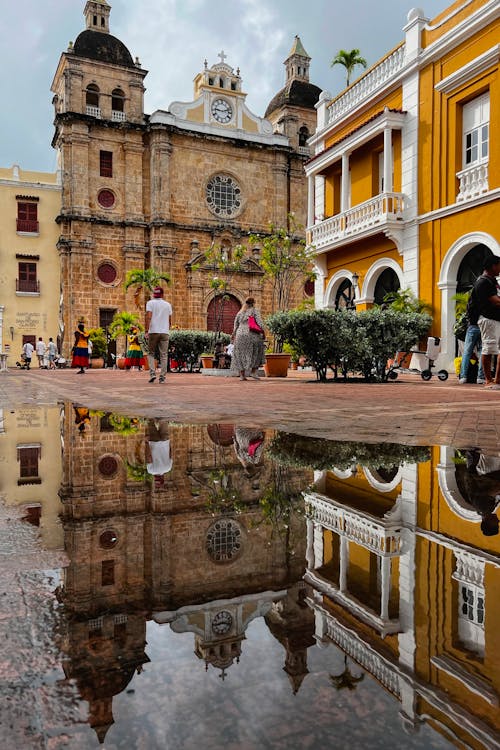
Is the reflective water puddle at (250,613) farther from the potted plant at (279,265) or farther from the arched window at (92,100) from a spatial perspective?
the arched window at (92,100)

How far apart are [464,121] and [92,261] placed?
2367 centimetres

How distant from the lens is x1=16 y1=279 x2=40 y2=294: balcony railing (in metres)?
35.2

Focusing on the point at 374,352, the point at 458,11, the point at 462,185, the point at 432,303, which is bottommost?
the point at 374,352

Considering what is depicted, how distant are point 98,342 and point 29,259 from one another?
305 inches

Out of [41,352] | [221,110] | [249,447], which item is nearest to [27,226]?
[41,352]

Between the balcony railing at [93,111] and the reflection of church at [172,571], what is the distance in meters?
35.5

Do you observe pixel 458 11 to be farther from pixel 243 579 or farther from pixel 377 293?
pixel 243 579

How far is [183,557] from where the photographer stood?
5.12 ft

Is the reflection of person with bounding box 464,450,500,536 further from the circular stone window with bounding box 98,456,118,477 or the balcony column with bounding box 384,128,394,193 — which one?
the balcony column with bounding box 384,128,394,193

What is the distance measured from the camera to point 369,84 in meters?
18.2

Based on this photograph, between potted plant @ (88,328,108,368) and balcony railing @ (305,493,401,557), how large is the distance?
31.0m

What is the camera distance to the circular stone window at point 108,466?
2.82m

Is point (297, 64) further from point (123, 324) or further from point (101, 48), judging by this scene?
point (123, 324)

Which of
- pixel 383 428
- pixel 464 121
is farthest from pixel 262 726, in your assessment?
pixel 464 121
